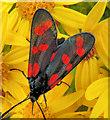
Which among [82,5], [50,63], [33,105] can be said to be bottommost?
[33,105]

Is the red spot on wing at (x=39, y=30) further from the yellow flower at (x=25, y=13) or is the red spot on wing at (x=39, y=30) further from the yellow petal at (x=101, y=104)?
the yellow petal at (x=101, y=104)

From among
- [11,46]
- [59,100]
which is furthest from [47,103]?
[11,46]

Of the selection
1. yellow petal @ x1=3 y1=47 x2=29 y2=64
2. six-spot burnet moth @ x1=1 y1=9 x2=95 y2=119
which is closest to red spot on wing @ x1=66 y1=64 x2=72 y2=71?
six-spot burnet moth @ x1=1 y1=9 x2=95 y2=119

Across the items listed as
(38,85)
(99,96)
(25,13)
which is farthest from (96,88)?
(25,13)

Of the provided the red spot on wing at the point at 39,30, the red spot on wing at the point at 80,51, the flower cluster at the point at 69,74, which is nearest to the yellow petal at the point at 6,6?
the flower cluster at the point at 69,74

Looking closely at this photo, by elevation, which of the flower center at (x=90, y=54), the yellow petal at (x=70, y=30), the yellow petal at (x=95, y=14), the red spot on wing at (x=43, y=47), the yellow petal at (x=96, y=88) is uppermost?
the yellow petal at (x=95, y=14)

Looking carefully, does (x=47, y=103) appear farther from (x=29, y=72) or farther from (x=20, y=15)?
(x=20, y=15)
